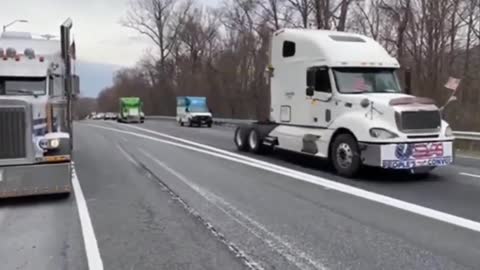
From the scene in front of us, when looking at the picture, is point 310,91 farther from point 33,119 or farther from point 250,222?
point 33,119

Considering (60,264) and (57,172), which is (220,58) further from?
(60,264)

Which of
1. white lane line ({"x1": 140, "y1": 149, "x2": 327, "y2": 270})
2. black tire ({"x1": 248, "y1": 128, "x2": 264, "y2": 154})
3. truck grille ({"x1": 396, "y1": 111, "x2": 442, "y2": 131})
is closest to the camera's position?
white lane line ({"x1": 140, "y1": 149, "x2": 327, "y2": 270})

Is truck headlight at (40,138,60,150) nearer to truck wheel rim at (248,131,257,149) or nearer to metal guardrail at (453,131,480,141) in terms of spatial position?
truck wheel rim at (248,131,257,149)

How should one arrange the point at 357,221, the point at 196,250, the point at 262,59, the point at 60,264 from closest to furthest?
the point at 60,264
the point at 196,250
the point at 357,221
the point at 262,59

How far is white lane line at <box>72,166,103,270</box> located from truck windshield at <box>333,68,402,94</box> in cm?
648

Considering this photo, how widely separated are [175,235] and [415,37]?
1067 inches

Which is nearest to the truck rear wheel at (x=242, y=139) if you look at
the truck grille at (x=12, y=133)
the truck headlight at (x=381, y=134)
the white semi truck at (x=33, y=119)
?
the truck headlight at (x=381, y=134)

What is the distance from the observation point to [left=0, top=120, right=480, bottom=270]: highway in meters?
5.57

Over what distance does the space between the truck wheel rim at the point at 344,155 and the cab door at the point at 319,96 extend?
968 mm

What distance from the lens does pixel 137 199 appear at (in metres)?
9.04

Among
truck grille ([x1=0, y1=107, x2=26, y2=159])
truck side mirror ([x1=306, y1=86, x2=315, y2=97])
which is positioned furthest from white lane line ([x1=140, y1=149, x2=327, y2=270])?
truck side mirror ([x1=306, y1=86, x2=315, y2=97])

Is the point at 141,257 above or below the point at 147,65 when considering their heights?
below

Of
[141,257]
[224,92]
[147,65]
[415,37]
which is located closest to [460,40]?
[415,37]

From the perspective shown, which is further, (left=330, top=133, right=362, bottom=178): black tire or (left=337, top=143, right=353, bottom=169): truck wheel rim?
(left=337, top=143, right=353, bottom=169): truck wheel rim
